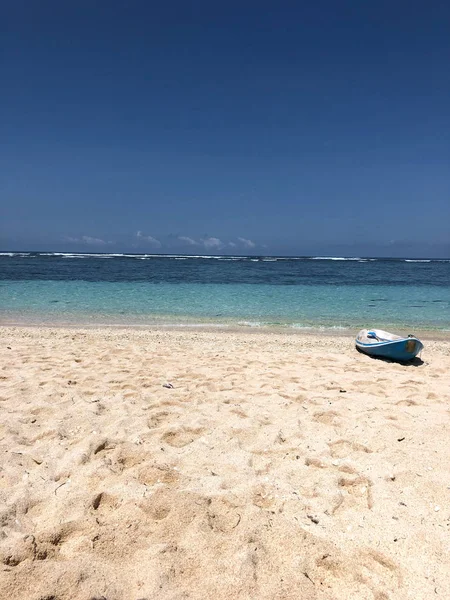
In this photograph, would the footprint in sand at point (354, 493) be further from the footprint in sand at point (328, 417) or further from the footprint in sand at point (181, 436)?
the footprint in sand at point (181, 436)

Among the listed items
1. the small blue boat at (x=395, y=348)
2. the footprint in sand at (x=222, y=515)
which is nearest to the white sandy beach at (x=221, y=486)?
the footprint in sand at (x=222, y=515)

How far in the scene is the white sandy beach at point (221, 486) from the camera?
2.26m

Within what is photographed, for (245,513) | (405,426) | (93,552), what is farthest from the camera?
(405,426)

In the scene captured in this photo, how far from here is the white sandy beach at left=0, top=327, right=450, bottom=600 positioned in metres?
2.26

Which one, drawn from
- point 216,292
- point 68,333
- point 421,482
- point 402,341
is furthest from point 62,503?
point 216,292

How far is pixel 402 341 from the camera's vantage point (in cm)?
784

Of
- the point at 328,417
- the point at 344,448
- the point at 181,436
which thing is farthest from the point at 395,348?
the point at 181,436

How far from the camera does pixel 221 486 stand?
3143mm

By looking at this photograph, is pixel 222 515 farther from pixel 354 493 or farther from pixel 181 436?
pixel 181 436

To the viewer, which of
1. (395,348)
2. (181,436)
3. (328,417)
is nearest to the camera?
(181,436)

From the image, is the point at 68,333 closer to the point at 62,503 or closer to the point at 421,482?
the point at 62,503

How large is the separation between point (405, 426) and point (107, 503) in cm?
333

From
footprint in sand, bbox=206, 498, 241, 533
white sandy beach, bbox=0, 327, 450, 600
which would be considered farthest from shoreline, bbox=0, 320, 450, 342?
footprint in sand, bbox=206, 498, 241, 533

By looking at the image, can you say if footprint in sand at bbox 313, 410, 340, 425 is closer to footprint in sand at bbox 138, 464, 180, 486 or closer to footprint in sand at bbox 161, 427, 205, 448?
footprint in sand at bbox 161, 427, 205, 448
